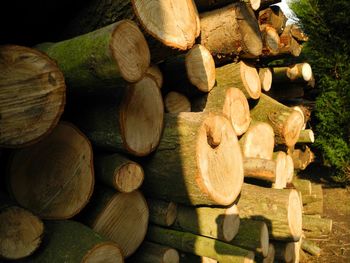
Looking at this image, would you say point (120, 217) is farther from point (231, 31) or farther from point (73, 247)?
point (231, 31)

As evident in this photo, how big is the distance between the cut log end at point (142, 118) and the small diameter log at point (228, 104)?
0.78m

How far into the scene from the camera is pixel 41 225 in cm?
154

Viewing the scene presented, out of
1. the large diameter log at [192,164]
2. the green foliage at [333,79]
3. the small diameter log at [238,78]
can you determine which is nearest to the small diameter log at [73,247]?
the large diameter log at [192,164]

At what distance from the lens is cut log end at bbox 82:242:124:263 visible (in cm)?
153

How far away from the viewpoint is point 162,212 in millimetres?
2354

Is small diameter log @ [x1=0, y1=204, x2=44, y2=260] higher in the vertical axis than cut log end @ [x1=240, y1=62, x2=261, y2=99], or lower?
higher

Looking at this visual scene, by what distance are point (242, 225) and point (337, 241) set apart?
2349 millimetres

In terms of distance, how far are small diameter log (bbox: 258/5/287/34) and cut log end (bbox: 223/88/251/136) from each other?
1225 mm

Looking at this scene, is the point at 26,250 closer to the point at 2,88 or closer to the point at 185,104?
the point at 2,88

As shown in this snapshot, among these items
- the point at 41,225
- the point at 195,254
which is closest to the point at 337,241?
the point at 195,254

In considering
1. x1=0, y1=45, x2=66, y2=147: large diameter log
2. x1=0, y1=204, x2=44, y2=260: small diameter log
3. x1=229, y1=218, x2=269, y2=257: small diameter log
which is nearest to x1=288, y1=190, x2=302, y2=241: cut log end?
x1=229, y1=218, x2=269, y2=257: small diameter log

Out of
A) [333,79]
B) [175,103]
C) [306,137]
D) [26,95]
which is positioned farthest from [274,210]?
[333,79]

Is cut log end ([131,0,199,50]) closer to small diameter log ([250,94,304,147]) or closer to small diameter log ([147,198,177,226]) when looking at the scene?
small diameter log ([147,198,177,226])

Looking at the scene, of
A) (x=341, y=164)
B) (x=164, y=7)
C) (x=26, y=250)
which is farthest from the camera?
(x=341, y=164)
